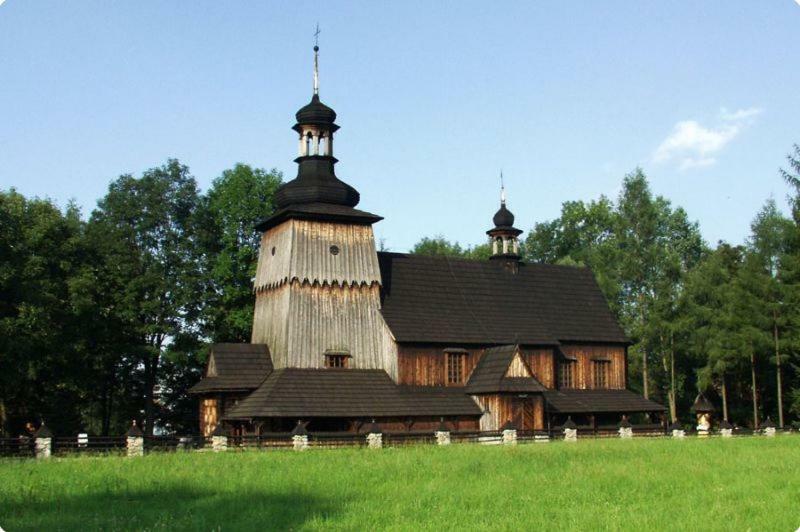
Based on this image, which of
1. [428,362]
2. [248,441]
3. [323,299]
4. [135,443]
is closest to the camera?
[135,443]

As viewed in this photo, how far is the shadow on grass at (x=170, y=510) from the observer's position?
62.2 feet

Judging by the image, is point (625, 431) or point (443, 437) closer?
point (443, 437)

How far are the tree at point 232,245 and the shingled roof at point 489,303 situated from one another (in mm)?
10239

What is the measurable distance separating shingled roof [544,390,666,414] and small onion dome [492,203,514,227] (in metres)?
9.74

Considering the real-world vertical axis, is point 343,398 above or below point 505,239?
below

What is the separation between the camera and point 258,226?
4406cm

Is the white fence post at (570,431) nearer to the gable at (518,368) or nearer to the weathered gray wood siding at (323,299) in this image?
the gable at (518,368)

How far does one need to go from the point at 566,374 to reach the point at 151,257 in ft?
74.7

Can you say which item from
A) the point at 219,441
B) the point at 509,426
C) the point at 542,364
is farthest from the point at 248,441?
the point at 542,364

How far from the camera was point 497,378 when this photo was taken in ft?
135

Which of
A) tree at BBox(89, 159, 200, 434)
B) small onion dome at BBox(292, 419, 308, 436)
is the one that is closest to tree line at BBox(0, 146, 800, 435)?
tree at BBox(89, 159, 200, 434)

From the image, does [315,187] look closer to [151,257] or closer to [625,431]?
[151,257]

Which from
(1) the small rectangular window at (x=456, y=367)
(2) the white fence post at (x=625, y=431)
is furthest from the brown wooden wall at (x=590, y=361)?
(1) the small rectangular window at (x=456, y=367)

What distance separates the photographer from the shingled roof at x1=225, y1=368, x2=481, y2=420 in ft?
123
